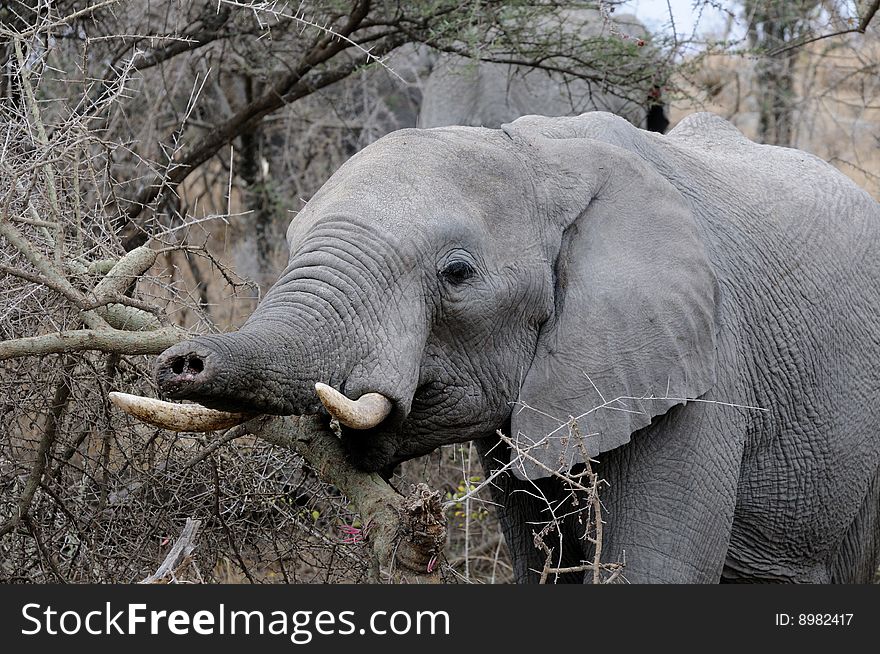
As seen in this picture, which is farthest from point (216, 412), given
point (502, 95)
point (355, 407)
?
point (502, 95)

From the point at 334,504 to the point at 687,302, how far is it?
129 cm

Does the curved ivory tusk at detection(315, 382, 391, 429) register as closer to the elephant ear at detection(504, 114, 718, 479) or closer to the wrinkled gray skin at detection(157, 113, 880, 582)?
the wrinkled gray skin at detection(157, 113, 880, 582)

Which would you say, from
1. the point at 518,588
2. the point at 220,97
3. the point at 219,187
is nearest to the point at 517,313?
the point at 518,588

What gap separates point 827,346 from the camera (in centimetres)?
343

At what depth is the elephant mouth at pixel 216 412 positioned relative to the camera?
7.97 feet

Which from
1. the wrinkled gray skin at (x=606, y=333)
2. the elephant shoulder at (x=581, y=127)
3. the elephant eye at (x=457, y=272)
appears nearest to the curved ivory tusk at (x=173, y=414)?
the wrinkled gray skin at (x=606, y=333)

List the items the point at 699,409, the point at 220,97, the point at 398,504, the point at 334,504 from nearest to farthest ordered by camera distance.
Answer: the point at 398,504
the point at 699,409
the point at 334,504
the point at 220,97

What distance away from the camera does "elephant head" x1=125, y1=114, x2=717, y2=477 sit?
260cm

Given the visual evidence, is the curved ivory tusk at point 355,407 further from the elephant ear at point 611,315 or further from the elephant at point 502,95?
the elephant at point 502,95

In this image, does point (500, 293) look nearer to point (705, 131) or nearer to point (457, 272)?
point (457, 272)

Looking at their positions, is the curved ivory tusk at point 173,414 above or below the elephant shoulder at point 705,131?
below

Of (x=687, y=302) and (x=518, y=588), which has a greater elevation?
(x=687, y=302)

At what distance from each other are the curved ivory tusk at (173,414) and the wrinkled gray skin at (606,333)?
148 mm

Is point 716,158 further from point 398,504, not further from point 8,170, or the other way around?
point 8,170
